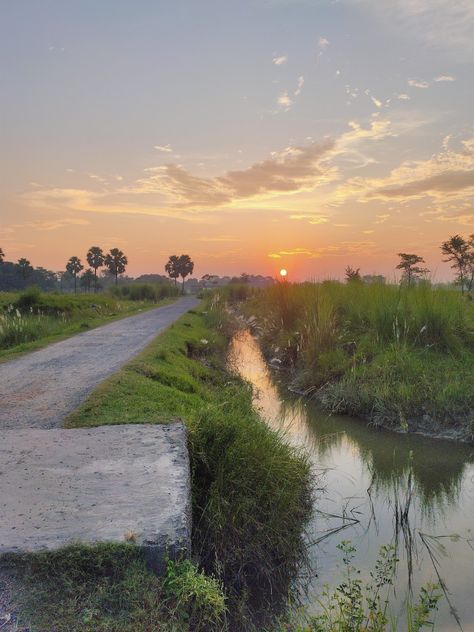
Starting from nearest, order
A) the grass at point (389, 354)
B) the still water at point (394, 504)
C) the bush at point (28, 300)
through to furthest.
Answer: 1. the still water at point (394, 504)
2. the grass at point (389, 354)
3. the bush at point (28, 300)

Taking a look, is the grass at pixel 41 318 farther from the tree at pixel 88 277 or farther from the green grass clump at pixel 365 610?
the tree at pixel 88 277

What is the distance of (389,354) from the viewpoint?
9.74 meters

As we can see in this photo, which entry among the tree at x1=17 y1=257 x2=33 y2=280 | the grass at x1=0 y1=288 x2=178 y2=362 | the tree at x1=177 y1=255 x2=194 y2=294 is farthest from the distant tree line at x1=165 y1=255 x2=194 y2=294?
the grass at x1=0 y1=288 x2=178 y2=362

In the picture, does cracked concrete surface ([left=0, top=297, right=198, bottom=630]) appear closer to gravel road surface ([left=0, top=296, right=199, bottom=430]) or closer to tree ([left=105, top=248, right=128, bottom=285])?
gravel road surface ([left=0, top=296, right=199, bottom=430])

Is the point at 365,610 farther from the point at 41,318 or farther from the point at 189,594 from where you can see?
the point at 41,318

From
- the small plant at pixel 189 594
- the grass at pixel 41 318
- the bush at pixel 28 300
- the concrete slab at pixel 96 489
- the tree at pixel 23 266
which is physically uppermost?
the tree at pixel 23 266

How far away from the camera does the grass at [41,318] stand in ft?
46.8

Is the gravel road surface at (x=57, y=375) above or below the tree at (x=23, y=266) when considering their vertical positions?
below

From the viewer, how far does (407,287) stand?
1177 centimetres

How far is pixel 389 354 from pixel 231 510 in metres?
6.20

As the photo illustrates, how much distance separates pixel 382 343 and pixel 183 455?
710cm

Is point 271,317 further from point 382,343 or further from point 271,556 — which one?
point 271,556

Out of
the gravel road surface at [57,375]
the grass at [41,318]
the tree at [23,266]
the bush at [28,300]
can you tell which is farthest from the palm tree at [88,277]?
the gravel road surface at [57,375]

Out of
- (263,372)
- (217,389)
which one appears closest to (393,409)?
(217,389)
